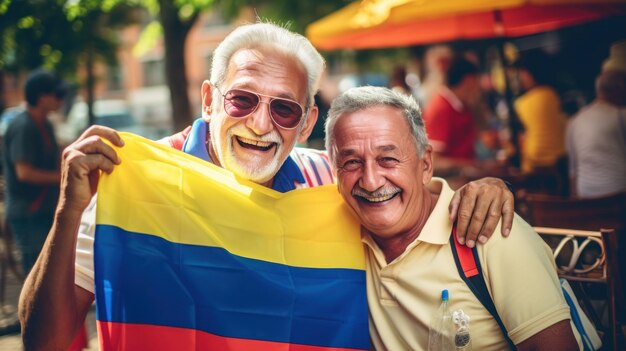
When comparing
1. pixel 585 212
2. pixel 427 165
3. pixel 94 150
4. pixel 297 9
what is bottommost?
pixel 585 212

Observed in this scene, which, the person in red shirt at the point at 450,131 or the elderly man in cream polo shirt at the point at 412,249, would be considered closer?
the elderly man in cream polo shirt at the point at 412,249

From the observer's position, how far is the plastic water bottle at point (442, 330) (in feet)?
8.20

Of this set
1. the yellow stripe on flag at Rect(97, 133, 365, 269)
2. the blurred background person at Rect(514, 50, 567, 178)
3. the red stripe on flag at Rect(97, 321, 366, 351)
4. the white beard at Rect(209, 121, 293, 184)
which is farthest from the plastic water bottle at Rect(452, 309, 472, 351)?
the blurred background person at Rect(514, 50, 567, 178)

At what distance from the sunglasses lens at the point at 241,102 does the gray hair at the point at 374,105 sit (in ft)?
1.15

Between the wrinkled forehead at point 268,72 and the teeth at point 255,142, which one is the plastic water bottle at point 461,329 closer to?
the teeth at point 255,142

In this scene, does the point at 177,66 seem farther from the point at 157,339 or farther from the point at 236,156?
the point at 157,339

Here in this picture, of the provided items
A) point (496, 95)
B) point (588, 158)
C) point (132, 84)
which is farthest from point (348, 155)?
point (132, 84)

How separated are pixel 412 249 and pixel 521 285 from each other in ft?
1.46

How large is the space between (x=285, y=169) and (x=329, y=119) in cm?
47

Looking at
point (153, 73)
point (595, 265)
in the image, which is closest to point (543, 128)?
point (595, 265)

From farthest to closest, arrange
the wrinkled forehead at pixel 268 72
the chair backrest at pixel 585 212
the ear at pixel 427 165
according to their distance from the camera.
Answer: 1. the chair backrest at pixel 585 212
2. the wrinkled forehead at pixel 268 72
3. the ear at pixel 427 165

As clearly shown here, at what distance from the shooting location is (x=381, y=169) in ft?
8.91

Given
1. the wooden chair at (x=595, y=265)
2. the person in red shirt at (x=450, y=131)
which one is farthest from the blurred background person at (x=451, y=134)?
the wooden chair at (x=595, y=265)

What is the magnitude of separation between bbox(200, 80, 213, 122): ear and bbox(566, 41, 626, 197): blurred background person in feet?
12.5
